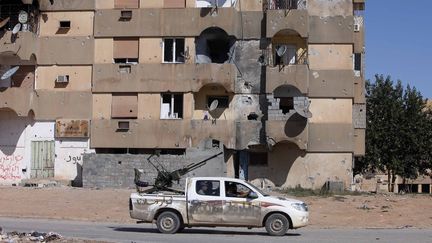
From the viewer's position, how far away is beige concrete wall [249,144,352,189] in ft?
123

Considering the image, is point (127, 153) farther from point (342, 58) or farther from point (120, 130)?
point (342, 58)

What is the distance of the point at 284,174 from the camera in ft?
124

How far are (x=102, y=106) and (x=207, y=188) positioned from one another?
21.0m

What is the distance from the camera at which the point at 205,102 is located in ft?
127

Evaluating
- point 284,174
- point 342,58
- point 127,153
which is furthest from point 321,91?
point 127,153

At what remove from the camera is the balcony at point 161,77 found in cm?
3753

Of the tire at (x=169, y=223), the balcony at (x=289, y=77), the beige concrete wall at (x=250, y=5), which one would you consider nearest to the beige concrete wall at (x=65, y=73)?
the beige concrete wall at (x=250, y=5)

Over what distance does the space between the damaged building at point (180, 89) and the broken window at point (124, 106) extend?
0.06m

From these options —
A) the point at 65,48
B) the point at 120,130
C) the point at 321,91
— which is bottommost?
the point at 120,130

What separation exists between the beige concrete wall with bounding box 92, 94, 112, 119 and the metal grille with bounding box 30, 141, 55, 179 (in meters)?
3.23

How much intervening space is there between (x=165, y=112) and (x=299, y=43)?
28.8 feet

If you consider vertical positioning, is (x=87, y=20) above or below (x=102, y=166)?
above

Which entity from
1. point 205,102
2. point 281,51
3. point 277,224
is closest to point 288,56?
point 281,51

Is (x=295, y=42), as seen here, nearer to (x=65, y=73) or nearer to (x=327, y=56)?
(x=327, y=56)
